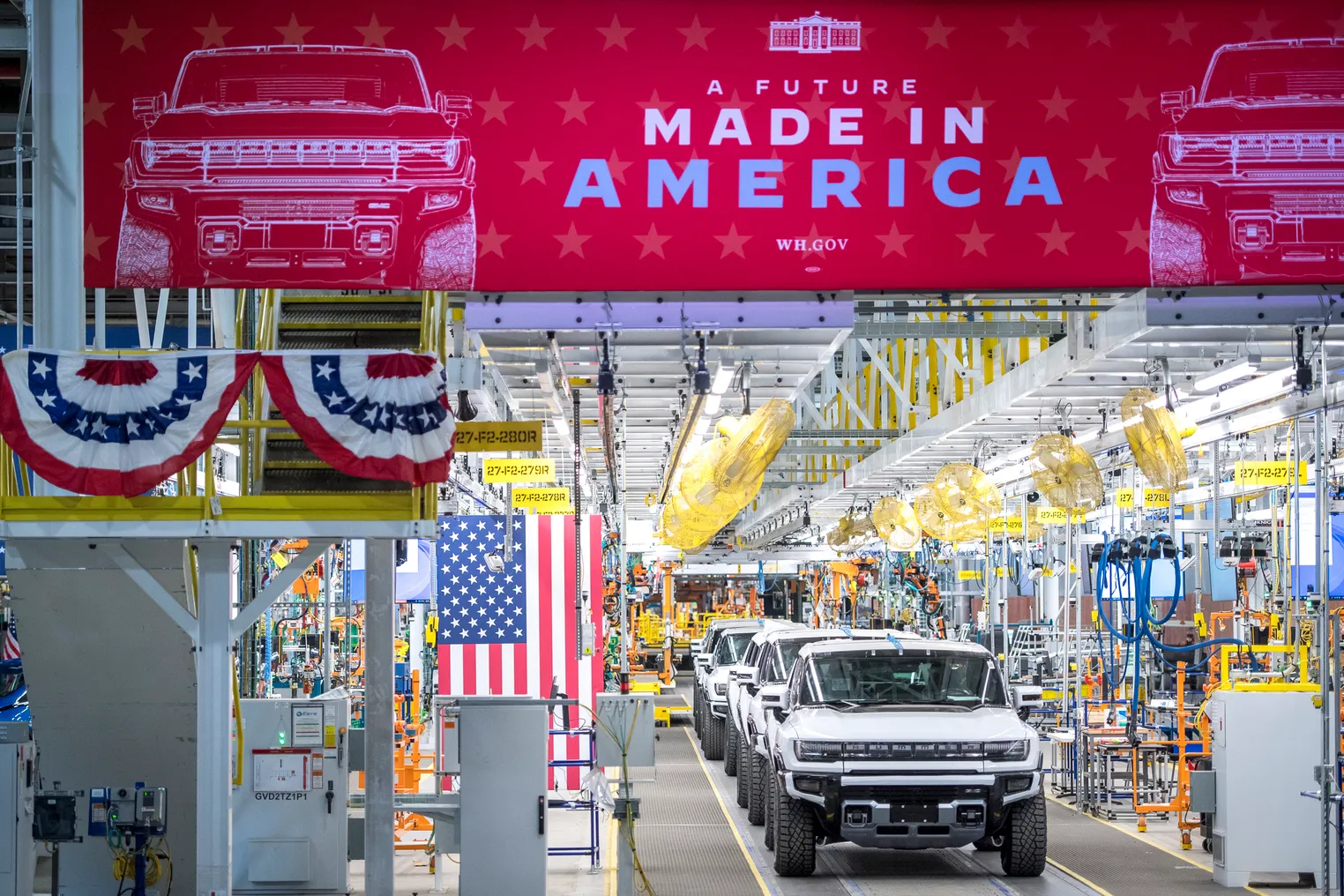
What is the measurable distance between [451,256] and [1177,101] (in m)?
4.01

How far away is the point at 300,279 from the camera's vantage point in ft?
26.9

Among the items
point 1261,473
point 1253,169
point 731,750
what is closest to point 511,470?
point 731,750

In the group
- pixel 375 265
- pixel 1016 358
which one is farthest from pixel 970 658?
pixel 375 265

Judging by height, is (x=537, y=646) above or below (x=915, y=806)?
above

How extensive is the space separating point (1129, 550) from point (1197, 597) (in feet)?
33.6

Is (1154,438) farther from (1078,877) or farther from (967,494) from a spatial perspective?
(967,494)

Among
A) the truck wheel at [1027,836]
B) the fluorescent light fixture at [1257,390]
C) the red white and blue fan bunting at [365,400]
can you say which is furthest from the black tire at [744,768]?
the red white and blue fan bunting at [365,400]

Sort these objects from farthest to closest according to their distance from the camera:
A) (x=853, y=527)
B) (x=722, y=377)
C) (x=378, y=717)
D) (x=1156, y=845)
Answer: (x=853, y=527) < (x=1156, y=845) < (x=722, y=377) < (x=378, y=717)

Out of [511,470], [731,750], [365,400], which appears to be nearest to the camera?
[365,400]

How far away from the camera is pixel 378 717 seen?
10656 mm

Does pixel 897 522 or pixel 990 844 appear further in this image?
pixel 897 522

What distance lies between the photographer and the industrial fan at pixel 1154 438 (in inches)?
463

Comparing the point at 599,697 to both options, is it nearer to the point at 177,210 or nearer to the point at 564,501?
the point at 177,210

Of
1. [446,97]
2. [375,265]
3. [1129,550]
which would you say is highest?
[446,97]
